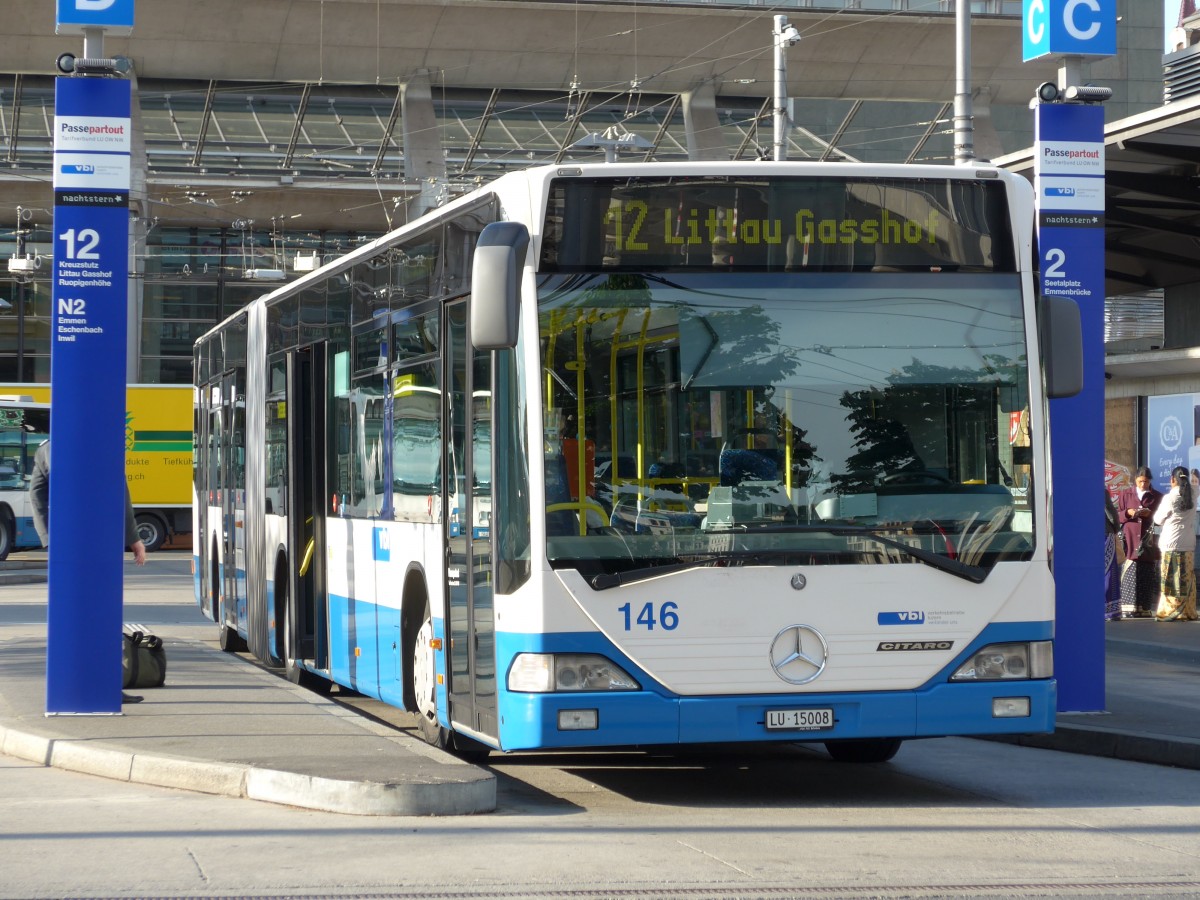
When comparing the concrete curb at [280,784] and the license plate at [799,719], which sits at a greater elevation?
the license plate at [799,719]

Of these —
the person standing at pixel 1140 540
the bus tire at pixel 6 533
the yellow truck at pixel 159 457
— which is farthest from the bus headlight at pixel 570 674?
the yellow truck at pixel 159 457

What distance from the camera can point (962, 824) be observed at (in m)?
8.38


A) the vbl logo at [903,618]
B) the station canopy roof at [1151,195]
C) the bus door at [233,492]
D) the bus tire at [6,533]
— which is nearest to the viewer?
the vbl logo at [903,618]

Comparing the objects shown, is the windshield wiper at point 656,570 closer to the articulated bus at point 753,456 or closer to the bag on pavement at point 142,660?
the articulated bus at point 753,456

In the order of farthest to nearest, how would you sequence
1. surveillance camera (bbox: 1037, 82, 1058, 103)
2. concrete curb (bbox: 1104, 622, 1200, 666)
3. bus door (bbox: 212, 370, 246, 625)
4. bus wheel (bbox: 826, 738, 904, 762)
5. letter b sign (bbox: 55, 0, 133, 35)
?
1. concrete curb (bbox: 1104, 622, 1200, 666)
2. bus door (bbox: 212, 370, 246, 625)
3. surveillance camera (bbox: 1037, 82, 1058, 103)
4. letter b sign (bbox: 55, 0, 133, 35)
5. bus wheel (bbox: 826, 738, 904, 762)

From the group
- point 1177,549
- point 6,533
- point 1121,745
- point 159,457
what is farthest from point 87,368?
point 159,457

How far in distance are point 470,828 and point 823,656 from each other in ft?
5.87

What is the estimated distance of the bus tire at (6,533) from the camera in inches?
1373

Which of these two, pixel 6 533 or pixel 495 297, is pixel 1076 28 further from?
pixel 6 533

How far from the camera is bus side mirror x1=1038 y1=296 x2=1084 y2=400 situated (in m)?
8.95

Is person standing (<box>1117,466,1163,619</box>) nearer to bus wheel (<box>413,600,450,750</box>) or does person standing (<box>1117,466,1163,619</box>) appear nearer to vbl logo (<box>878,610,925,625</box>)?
bus wheel (<box>413,600,450,750</box>)

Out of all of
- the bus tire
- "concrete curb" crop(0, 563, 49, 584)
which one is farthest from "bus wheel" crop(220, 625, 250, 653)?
the bus tire

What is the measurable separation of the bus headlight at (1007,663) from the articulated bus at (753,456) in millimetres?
11

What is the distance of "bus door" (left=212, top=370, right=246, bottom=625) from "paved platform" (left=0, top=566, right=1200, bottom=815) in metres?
1.91
